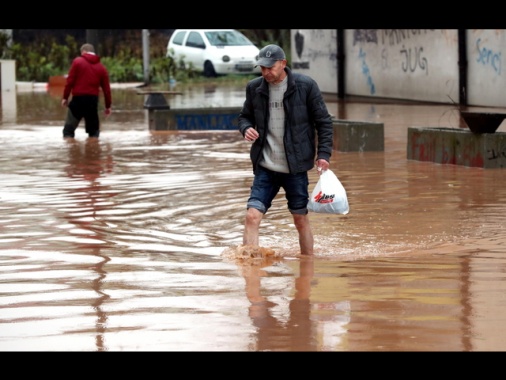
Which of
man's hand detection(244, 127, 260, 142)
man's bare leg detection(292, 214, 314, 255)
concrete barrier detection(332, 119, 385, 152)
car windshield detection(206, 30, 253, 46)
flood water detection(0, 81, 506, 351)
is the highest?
car windshield detection(206, 30, 253, 46)

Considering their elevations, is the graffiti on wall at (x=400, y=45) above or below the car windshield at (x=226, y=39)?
below

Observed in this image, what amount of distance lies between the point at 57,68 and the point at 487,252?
120 feet

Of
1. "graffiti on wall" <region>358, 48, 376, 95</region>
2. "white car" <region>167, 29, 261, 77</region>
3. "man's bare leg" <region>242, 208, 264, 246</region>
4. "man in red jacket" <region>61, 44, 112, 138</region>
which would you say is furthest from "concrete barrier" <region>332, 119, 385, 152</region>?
"white car" <region>167, 29, 261, 77</region>

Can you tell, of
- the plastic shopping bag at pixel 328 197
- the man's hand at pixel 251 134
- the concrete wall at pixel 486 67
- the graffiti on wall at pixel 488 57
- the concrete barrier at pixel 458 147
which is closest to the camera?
the man's hand at pixel 251 134

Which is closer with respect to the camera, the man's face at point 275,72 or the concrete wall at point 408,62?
the man's face at point 275,72

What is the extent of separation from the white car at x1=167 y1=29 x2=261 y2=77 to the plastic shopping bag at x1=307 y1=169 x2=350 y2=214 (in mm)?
31040

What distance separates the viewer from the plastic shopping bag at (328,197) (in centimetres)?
943

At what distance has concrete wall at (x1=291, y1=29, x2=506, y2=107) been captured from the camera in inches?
1047

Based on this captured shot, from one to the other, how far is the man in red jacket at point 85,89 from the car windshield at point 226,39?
67.9 feet

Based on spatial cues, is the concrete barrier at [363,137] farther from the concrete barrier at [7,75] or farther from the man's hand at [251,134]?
the concrete barrier at [7,75]

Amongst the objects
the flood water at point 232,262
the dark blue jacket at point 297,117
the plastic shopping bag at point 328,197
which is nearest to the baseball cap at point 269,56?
the dark blue jacket at point 297,117

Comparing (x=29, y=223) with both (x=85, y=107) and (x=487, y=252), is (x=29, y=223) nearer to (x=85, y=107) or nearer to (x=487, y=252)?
(x=487, y=252)

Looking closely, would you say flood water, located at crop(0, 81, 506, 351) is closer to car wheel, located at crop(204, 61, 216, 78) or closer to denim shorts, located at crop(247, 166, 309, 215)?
denim shorts, located at crop(247, 166, 309, 215)
